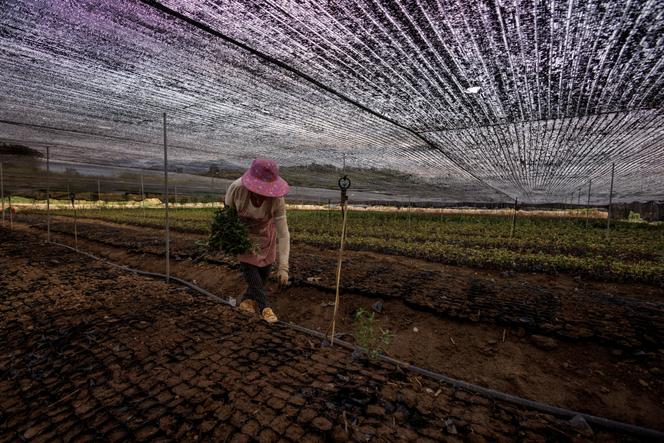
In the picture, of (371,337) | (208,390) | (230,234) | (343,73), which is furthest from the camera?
(230,234)

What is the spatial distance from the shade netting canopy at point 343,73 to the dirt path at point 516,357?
2.58 m

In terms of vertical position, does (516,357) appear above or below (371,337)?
below

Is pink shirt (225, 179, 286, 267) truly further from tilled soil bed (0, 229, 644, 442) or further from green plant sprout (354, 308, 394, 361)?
green plant sprout (354, 308, 394, 361)

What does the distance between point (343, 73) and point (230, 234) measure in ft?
6.22

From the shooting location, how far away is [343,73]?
Result: 259 cm

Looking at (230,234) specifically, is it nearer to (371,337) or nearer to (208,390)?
(208,390)

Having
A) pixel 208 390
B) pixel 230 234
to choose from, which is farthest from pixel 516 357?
pixel 230 234

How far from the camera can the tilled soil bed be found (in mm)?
1673

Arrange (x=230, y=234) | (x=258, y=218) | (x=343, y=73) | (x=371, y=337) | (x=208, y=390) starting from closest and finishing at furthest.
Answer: (x=208, y=390) → (x=343, y=73) → (x=371, y=337) → (x=230, y=234) → (x=258, y=218)

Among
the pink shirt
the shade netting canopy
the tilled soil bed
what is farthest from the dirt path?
the shade netting canopy

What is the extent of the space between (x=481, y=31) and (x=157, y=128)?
14.8 feet

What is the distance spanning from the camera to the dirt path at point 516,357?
8.57 ft

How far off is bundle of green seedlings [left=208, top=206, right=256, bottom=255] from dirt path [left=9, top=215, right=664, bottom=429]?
1.84 metres

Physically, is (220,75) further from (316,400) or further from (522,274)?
(522,274)
